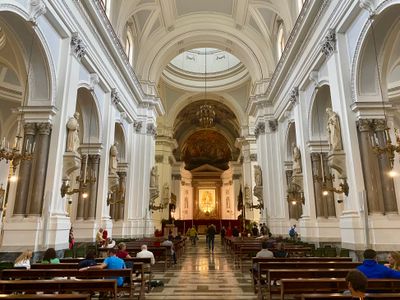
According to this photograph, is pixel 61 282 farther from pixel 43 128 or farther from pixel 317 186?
pixel 317 186

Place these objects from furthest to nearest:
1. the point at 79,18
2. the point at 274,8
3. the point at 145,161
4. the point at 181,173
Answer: the point at 181,173 < the point at 145,161 < the point at 274,8 < the point at 79,18

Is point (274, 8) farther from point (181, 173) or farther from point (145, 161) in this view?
point (181, 173)

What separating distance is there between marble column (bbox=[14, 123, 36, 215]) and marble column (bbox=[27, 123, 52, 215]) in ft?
0.40

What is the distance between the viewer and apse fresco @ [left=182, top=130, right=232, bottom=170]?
36.2 meters

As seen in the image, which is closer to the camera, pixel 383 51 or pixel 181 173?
pixel 383 51

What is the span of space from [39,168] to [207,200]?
28.9 m

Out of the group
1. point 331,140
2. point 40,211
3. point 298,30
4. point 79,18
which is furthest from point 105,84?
point 331,140

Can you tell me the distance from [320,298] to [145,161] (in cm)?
1474

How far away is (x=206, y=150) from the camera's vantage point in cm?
3706

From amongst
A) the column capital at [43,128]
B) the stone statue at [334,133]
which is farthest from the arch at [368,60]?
the column capital at [43,128]

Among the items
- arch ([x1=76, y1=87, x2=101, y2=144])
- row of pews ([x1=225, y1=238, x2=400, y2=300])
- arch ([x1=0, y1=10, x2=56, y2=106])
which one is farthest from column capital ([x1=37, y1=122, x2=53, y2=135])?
row of pews ([x1=225, y1=238, x2=400, y2=300])

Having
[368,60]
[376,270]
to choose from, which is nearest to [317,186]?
[368,60]

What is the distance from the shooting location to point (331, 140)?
332 inches

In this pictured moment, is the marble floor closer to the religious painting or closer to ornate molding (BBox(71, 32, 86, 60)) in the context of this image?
ornate molding (BBox(71, 32, 86, 60))
